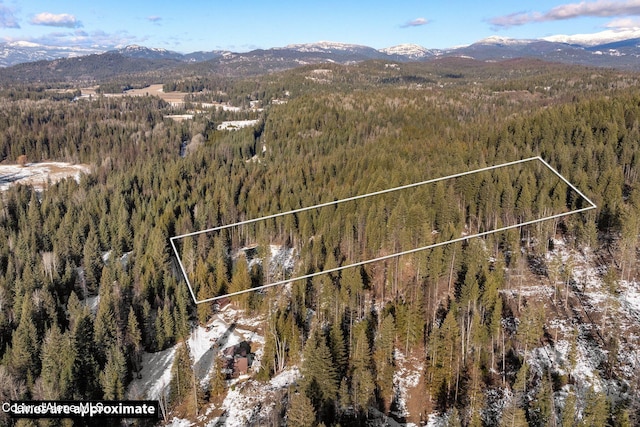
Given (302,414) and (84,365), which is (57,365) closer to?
Answer: (84,365)

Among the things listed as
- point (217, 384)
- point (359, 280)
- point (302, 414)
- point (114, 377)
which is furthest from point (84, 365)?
point (359, 280)

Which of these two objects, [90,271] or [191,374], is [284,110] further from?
[191,374]

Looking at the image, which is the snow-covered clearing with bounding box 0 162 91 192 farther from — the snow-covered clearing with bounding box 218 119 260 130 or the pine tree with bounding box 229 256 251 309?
the pine tree with bounding box 229 256 251 309

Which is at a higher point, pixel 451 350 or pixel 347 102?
pixel 347 102

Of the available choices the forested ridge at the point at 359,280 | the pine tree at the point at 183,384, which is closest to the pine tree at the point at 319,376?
the forested ridge at the point at 359,280

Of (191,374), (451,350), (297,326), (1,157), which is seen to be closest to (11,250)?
(191,374)

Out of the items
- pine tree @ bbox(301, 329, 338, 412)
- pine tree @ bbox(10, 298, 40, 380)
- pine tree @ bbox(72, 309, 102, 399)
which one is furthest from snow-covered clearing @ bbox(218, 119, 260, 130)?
pine tree @ bbox(301, 329, 338, 412)
